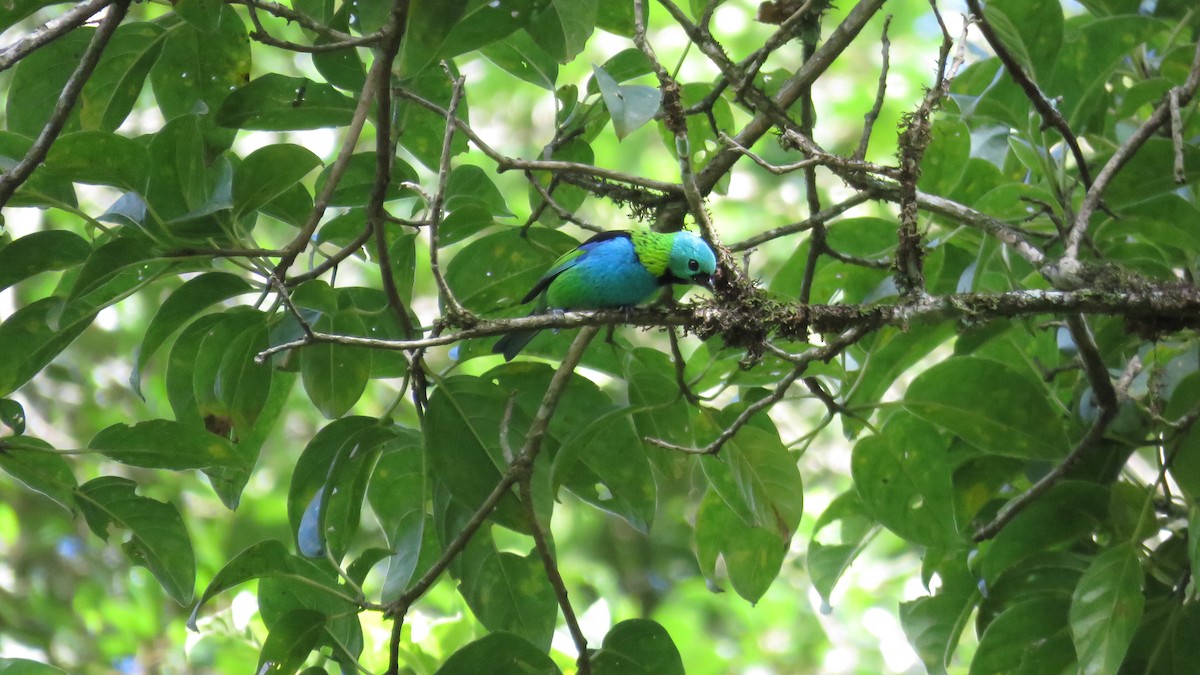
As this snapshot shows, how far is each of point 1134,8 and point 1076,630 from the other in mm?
2345

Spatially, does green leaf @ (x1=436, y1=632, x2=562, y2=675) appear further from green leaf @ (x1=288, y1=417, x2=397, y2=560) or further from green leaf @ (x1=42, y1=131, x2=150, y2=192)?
green leaf @ (x1=42, y1=131, x2=150, y2=192)

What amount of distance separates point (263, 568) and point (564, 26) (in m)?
1.52

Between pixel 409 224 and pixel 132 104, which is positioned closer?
pixel 409 224

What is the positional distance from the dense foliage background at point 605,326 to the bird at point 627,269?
0.27 metres

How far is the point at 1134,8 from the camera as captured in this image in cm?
372

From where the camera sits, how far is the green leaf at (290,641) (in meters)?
2.48

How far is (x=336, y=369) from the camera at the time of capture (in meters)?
2.78

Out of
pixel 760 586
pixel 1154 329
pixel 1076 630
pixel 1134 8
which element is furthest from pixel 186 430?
pixel 1134 8

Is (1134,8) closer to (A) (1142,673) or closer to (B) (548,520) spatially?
(A) (1142,673)

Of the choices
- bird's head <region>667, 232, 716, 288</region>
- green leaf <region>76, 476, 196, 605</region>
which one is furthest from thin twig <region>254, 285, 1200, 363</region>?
bird's head <region>667, 232, 716, 288</region>

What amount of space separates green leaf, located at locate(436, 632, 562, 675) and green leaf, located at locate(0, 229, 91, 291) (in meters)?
1.36

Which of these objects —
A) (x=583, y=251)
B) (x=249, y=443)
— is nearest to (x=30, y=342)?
(x=249, y=443)

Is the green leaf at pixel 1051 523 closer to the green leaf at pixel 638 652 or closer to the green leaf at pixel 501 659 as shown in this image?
the green leaf at pixel 638 652

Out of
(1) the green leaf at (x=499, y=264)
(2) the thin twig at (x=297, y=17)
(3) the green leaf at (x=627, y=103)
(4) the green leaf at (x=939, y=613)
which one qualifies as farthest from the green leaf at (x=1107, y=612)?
(2) the thin twig at (x=297, y=17)
